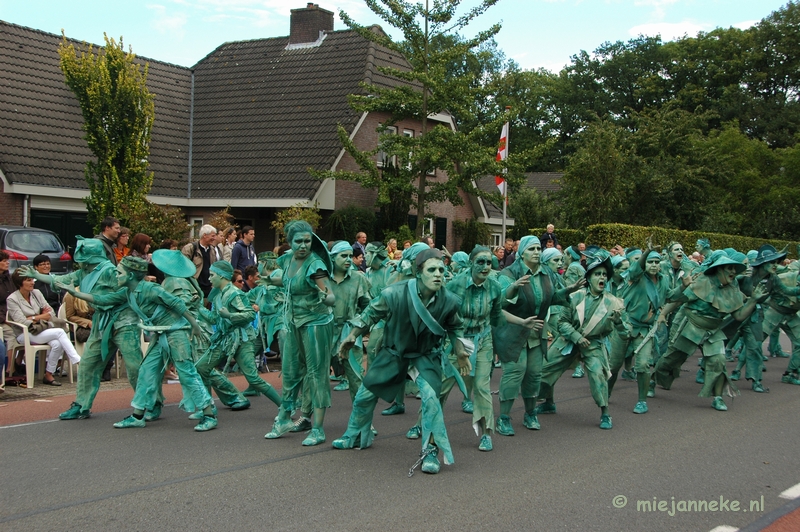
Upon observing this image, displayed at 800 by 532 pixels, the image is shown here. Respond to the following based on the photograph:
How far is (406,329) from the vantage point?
280 inches

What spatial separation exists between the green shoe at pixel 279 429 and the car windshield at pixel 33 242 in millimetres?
9853

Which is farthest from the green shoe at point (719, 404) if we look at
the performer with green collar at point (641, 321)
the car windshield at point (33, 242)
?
the car windshield at point (33, 242)

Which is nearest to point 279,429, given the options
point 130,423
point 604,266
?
point 130,423

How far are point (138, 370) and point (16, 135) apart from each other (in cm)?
1616

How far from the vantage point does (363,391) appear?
743 centimetres

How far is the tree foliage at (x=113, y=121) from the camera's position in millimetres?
18797

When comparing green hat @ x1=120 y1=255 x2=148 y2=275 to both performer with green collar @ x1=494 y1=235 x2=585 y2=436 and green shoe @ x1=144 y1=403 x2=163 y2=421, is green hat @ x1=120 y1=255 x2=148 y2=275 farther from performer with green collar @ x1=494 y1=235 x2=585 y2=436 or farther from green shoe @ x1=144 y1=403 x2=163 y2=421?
performer with green collar @ x1=494 y1=235 x2=585 y2=436

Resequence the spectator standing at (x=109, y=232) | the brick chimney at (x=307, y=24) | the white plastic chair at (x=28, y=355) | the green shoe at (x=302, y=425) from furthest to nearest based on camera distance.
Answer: the brick chimney at (x=307, y=24), the spectator standing at (x=109, y=232), the white plastic chair at (x=28, y=355), the green shoe at (x=302, y=425)

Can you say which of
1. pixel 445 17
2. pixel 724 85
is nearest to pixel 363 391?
pixel 445 17

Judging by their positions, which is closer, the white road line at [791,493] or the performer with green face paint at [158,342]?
the white road line at [791,493]

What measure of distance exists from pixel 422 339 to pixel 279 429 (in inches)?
77.5

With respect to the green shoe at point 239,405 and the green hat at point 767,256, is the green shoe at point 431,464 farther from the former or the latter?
the green hat at point 767,256

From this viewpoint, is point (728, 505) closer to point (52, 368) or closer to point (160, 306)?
point (160, 306)

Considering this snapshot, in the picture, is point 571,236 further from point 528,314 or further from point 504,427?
point 504,427
